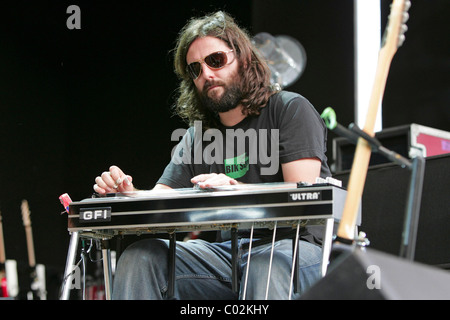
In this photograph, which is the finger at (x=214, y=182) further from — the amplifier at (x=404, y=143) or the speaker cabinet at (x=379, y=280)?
the amplifier at (x=404, y=143)

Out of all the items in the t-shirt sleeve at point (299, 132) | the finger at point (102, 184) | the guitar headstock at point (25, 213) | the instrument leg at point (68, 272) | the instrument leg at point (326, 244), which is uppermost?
the t-shirt sleeve at point (299, 132)

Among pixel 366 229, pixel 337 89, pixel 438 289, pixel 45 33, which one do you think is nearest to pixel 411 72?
pixel 337 89

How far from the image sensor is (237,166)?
2.76 metres

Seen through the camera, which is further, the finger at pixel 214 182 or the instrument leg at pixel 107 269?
the instrument leg at pixel 107 269

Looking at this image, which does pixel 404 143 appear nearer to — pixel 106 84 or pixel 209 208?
pixel 209 208

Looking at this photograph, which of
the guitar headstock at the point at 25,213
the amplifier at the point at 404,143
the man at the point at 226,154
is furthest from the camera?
the guitar headstock at the point at 25,213

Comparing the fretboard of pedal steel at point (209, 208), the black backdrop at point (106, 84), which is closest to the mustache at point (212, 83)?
the fretboard of pedal steel at point (209, 208)

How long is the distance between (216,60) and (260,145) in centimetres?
49

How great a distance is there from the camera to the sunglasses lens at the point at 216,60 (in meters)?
2.91

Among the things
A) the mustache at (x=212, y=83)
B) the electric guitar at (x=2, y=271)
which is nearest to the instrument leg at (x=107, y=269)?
the mustache at (x=212, y=83)

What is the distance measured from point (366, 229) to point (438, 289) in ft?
7.44

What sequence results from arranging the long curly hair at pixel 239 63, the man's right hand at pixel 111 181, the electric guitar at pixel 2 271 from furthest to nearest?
the electric guitar at pixel 2 271 < the long curly hair at pixel 239 63 < the man's right hand at pixel 111 181

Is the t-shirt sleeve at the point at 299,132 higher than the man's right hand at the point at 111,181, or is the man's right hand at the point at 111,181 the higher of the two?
the t-shirt sleeve at the point at 299,132

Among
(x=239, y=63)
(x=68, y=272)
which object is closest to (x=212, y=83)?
(x=239, y=63)
